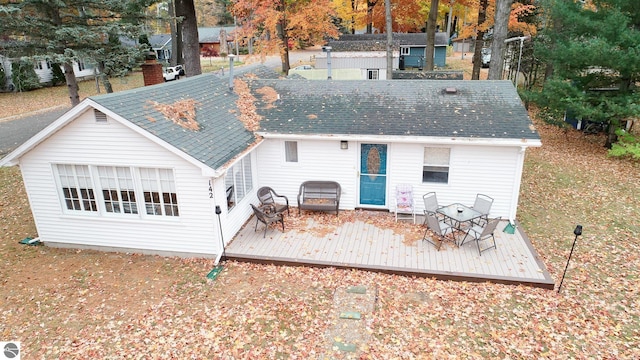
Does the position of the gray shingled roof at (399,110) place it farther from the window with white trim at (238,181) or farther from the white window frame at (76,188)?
the white window frame at (76,188)

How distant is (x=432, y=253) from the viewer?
392 inches

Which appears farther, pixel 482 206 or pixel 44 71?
pixel 44 71

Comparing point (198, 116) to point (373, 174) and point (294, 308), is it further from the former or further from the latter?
point (294, 308)

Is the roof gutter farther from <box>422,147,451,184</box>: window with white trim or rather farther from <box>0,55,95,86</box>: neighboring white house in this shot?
<box>0,55,95,86</box>: neighboring white house

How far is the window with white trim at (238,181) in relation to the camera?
1095 cm

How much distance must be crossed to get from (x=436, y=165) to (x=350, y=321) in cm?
574

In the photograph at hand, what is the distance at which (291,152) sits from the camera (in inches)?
494

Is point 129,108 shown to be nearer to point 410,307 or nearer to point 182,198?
point 182,198

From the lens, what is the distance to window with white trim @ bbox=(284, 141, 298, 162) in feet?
40.9

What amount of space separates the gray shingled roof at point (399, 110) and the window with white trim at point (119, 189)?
11.9 ft

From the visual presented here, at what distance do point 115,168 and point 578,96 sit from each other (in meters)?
17.4

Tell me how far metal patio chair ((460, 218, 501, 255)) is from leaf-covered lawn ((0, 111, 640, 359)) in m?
1.25

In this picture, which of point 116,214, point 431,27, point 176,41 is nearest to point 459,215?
point 116,214

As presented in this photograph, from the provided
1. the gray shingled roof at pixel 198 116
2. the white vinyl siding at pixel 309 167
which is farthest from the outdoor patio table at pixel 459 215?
the gray shingled roof at pixel 198 116
